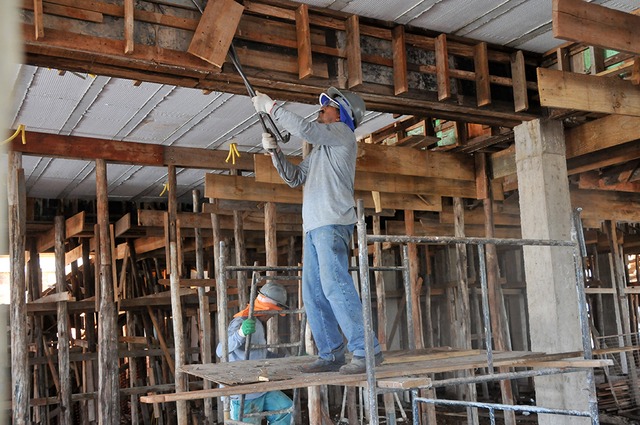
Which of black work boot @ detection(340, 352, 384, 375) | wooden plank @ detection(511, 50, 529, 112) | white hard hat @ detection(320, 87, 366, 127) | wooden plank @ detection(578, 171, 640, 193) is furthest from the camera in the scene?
wooden plank @ detection(578, 171, 640, 193)

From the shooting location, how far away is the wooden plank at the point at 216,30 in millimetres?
5555

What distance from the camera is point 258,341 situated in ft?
24.5

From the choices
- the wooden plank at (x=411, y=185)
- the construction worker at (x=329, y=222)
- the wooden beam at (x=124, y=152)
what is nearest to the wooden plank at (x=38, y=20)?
the construction worker at (x=329, y=222)

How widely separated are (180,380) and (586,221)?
7717 millimetres

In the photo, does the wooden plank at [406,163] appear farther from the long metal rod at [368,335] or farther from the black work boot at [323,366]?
the long metal rod at [368,335]

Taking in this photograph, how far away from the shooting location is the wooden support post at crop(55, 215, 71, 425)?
11.2 m

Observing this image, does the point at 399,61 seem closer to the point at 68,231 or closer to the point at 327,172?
the point at 327,172

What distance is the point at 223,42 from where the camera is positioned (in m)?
5.59

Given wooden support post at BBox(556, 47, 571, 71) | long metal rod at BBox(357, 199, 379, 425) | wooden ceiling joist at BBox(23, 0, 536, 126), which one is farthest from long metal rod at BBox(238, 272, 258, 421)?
wooden support post at BBox(556, 47, 571, 71)

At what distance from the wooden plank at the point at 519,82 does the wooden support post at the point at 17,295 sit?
5.93 metres

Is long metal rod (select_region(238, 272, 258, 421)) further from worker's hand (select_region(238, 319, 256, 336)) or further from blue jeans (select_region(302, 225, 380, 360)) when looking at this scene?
blue jeans (select_region(302, 225, 380, 360))

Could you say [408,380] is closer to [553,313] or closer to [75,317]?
[553,313]

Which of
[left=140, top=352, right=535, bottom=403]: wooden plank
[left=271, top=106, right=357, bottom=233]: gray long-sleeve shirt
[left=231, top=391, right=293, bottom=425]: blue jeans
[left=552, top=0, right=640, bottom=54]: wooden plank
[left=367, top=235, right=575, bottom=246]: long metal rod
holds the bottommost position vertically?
[left=231, top=391, right=293, bottom=425]: blue jeans

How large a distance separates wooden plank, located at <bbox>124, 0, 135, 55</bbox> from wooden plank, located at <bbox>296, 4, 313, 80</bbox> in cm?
151
